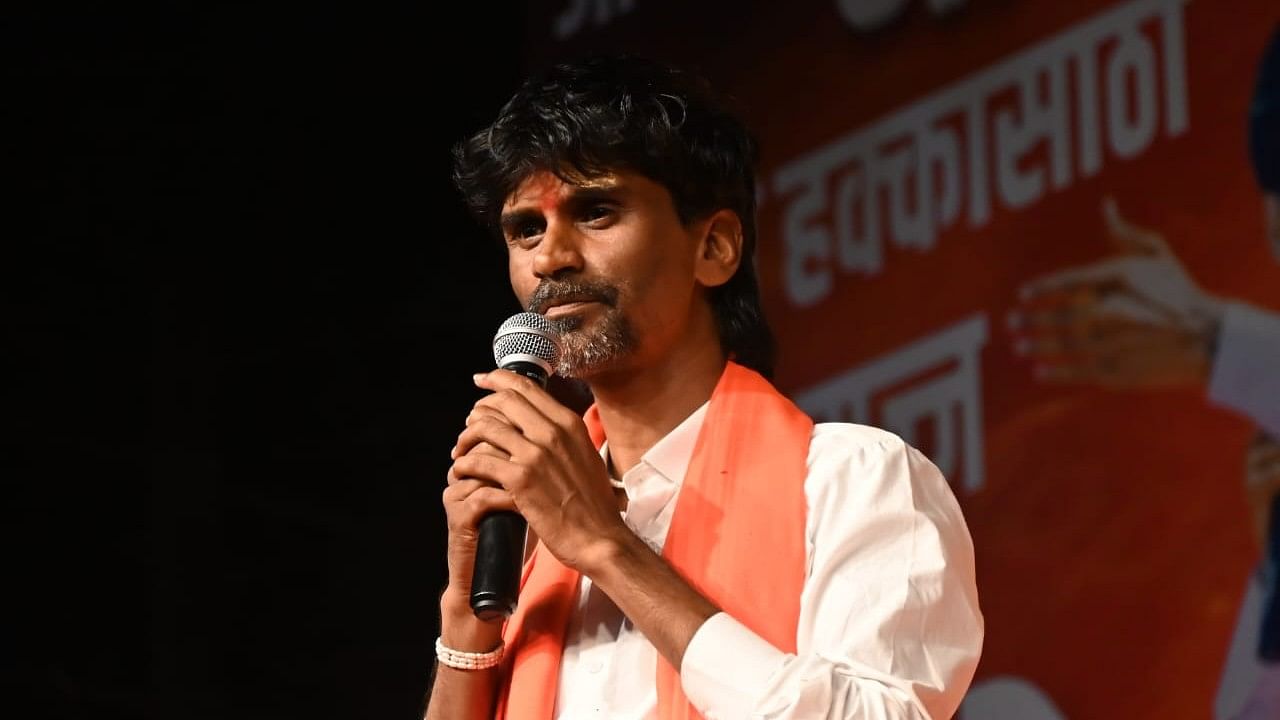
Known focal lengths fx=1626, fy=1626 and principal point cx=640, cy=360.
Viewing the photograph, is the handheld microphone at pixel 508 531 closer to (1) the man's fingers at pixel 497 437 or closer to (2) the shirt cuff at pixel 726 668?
(1) the man's fingers at pixel 497 437

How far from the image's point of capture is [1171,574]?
8.95ft

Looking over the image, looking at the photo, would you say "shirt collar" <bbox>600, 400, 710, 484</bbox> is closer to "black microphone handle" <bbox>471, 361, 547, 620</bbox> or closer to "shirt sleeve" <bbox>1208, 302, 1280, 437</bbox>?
"black microphone handle" <bbox>471, 361, 547, 620</bbox>

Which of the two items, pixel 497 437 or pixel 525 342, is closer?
pixel 497 437

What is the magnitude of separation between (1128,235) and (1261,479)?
Answer: 491mm

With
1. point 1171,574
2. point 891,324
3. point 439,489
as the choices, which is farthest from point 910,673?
point 439,489

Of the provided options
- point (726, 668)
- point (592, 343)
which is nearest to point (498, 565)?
point (726, 668)

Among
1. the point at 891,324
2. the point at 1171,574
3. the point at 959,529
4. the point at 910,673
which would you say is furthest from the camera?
the point at 891,324

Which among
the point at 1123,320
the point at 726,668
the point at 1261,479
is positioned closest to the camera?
the point at 726,668

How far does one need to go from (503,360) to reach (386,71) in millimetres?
2163

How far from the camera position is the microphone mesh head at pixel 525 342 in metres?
1.64

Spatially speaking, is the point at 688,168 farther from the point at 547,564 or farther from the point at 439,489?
the point at 439,489

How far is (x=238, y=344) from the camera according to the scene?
3.48 m

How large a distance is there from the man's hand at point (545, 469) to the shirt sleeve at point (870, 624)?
0.48 feet

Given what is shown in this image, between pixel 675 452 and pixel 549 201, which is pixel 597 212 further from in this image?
pixel 675 452
